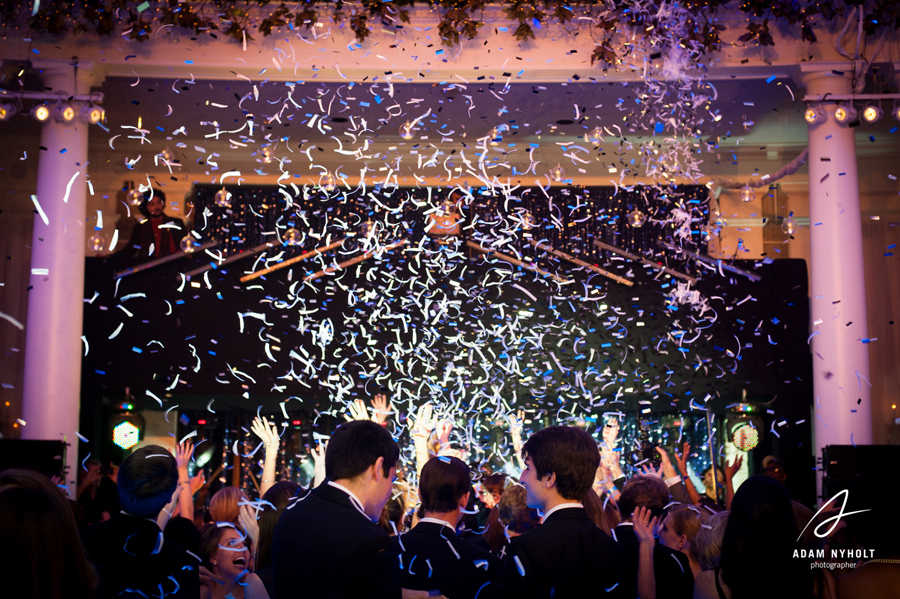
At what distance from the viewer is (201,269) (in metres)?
7.70

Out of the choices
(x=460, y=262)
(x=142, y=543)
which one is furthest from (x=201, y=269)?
(x=142, y=543)

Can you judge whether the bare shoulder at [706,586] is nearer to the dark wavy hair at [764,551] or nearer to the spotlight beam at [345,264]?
the dark wavy hair at [764,551]

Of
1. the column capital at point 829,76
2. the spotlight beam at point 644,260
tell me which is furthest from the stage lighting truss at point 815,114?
the spotlight beam at point 644,260

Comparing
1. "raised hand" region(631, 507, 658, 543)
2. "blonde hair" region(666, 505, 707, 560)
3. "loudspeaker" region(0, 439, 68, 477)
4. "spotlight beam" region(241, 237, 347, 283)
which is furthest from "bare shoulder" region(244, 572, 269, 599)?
"spotlight beam" region(241, 237, 347, 283)

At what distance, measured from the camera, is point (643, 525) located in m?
2.60

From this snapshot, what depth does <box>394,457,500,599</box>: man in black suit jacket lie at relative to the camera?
2516 millimetres

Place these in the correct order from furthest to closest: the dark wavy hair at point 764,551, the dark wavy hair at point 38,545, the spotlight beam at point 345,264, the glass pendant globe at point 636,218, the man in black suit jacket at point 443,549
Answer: the spotlight beam at point 345,264
the glass pendant globe at point 636,218
the man in black suit jacket at point 443,549
the dark wavy hair at point 764,551
the dark wavy hair at point 38,545

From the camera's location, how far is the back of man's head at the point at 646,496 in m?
2.83

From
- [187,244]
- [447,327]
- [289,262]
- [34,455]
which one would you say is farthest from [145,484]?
[289,262]

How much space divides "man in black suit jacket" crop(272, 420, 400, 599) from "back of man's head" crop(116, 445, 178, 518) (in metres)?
0.52

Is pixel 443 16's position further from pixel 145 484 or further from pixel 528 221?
pixel 145 484

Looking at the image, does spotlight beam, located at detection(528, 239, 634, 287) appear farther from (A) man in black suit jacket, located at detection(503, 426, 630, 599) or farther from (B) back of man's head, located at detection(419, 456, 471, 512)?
(A) man in black suit jacket, located at detection(503, 426, 630, 599)

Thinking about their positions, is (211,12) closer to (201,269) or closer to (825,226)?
(201,269)

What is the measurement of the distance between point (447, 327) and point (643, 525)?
17.1 ft
